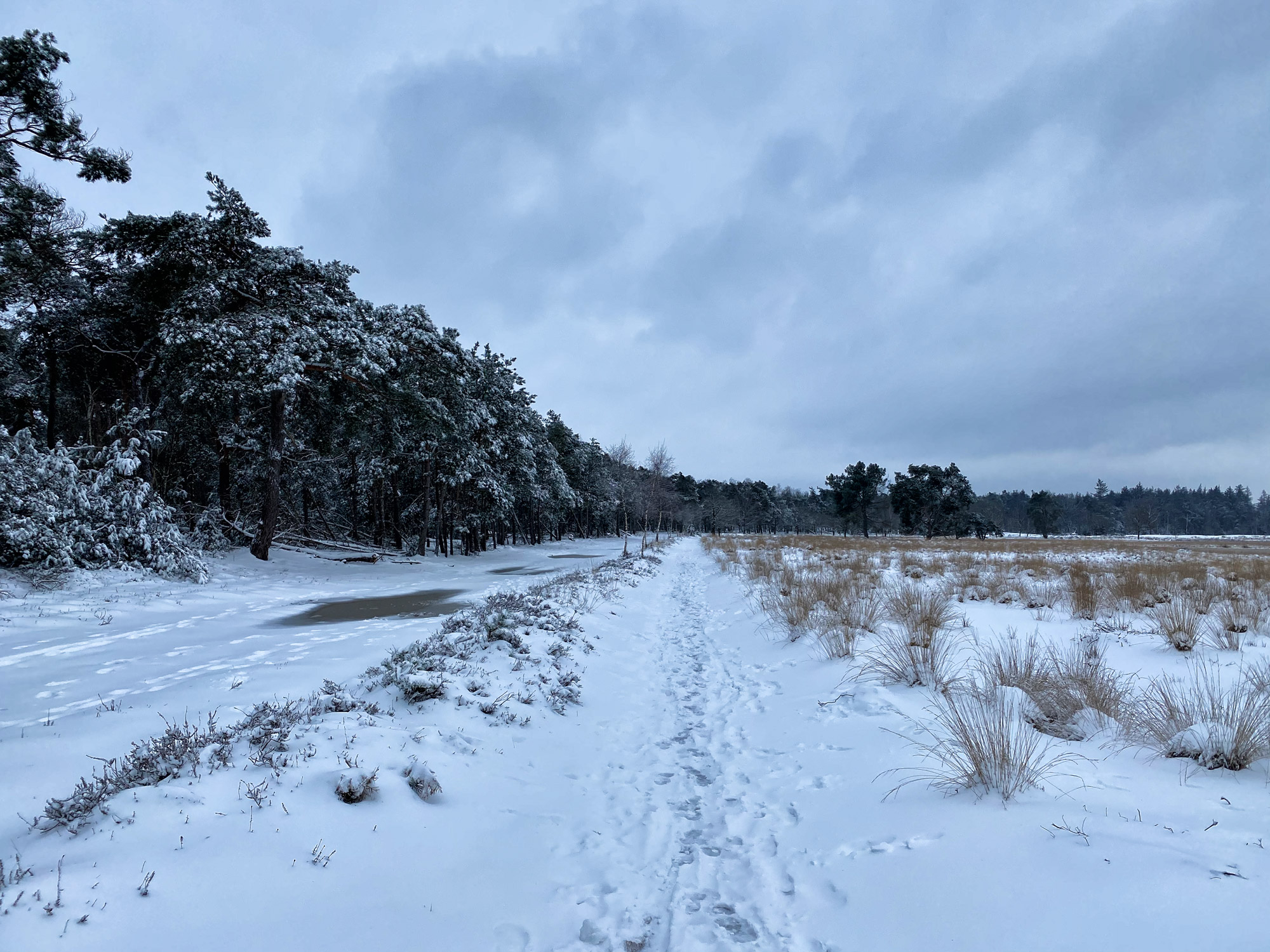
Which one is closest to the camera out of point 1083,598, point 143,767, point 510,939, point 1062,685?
point 510,939

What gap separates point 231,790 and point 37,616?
8300 mm

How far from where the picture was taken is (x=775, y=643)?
7.73 meters

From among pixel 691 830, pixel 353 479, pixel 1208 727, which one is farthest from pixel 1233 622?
pixel 353 479

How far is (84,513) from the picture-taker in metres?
11.0

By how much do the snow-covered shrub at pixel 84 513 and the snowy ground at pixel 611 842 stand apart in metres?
6.84

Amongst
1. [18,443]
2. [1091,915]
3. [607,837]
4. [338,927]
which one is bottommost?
[607,837]

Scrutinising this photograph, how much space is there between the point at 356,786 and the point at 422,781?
398mm

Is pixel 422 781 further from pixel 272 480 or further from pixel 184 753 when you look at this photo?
pixel 272 480

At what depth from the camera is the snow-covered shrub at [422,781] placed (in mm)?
3268

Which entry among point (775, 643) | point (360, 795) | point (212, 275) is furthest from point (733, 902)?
point (212, 275)

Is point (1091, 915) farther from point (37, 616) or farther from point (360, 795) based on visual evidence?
Answer: point (37, 616)

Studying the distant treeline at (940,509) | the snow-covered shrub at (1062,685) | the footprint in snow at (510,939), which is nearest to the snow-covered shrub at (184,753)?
the footprint in snow at (510,939)

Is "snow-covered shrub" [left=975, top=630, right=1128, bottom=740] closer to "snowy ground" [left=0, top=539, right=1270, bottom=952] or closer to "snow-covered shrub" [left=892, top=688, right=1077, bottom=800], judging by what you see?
"snow-covered shrub" [left=892, top=688, right=1077, bottom=800]

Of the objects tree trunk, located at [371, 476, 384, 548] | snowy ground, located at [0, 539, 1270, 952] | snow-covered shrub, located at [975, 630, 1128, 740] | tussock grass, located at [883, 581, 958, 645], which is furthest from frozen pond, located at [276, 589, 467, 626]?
tree trunk, located at [371, 476, 384, 548]
